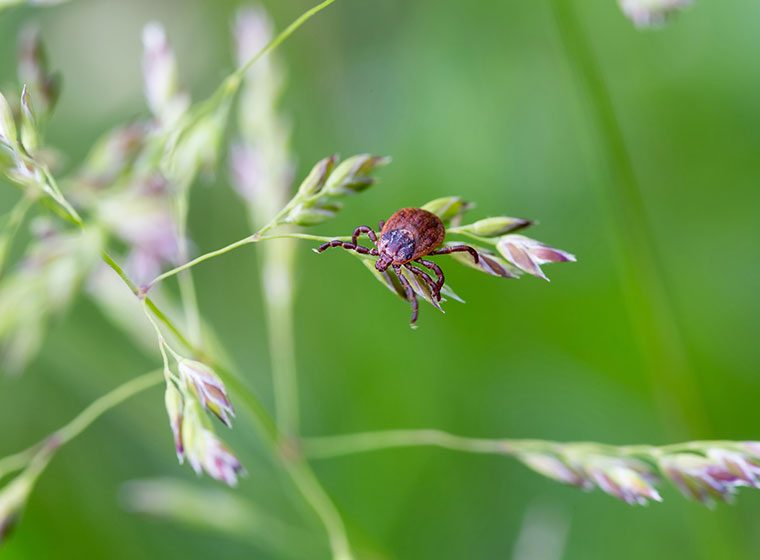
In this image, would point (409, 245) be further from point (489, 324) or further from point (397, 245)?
point (489, 324)

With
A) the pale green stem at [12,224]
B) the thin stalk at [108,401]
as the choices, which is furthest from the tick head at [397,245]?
the pale green stem at [12,224]

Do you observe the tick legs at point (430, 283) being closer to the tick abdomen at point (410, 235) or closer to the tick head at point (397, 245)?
the tick abdomen at point (410, 235)

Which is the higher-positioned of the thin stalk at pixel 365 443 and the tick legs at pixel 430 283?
the tick legs at pixel 430 283

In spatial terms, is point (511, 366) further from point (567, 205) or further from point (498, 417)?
point (567, 205)

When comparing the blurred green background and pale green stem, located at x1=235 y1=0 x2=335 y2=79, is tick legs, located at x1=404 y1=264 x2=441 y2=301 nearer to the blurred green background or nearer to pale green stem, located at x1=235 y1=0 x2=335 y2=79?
pale green stem, located at x1=235 y1=0 x2=335 y2=79

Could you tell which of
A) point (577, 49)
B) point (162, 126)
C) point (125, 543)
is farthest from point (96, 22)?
point (577, 49)

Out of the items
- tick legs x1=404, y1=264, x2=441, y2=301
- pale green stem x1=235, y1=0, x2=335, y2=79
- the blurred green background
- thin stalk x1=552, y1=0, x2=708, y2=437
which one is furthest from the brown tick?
the blurred green background
